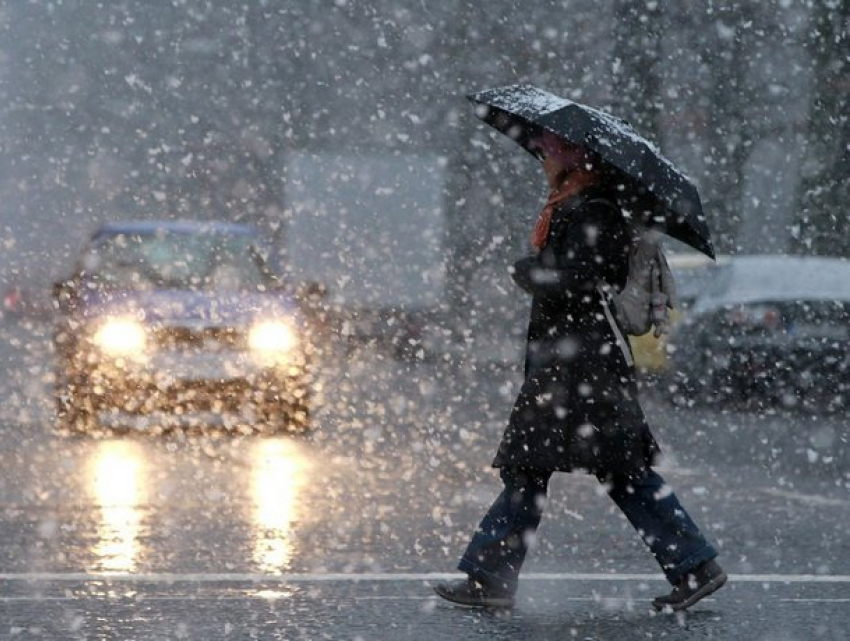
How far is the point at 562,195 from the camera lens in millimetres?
6688

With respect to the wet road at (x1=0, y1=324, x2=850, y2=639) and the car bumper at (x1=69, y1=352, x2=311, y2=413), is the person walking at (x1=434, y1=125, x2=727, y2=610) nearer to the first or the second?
the wet road at (x1=0, y1=324, x2=850, y2=639)

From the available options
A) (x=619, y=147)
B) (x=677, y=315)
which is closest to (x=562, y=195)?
(x=619, y=147)

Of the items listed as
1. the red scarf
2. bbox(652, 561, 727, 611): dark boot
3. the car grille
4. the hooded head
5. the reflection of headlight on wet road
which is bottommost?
the reflection of headlight on wet road

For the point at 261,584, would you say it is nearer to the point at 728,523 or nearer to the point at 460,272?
the point at 728,523

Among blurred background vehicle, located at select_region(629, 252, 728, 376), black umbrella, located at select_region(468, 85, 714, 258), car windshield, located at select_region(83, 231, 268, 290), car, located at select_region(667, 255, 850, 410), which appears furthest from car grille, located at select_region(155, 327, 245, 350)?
black umbrella, located at select_region(468, 85, 714, 258)

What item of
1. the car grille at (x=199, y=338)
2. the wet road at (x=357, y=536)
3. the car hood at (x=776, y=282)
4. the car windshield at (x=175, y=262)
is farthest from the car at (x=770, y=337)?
the car grille at (x=199, y=338)

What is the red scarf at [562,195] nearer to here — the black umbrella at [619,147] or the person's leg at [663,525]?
the black umbrella at [619,147]

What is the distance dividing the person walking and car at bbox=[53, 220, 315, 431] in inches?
263

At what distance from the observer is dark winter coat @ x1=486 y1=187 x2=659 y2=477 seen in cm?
656

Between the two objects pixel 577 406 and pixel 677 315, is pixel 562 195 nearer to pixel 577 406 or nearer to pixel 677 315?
pixel 577 406

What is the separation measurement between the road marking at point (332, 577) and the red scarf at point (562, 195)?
1460mm

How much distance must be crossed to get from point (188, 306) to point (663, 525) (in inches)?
277

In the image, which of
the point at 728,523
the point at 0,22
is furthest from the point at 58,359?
the point at 0,22

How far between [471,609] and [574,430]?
71 centimetres
